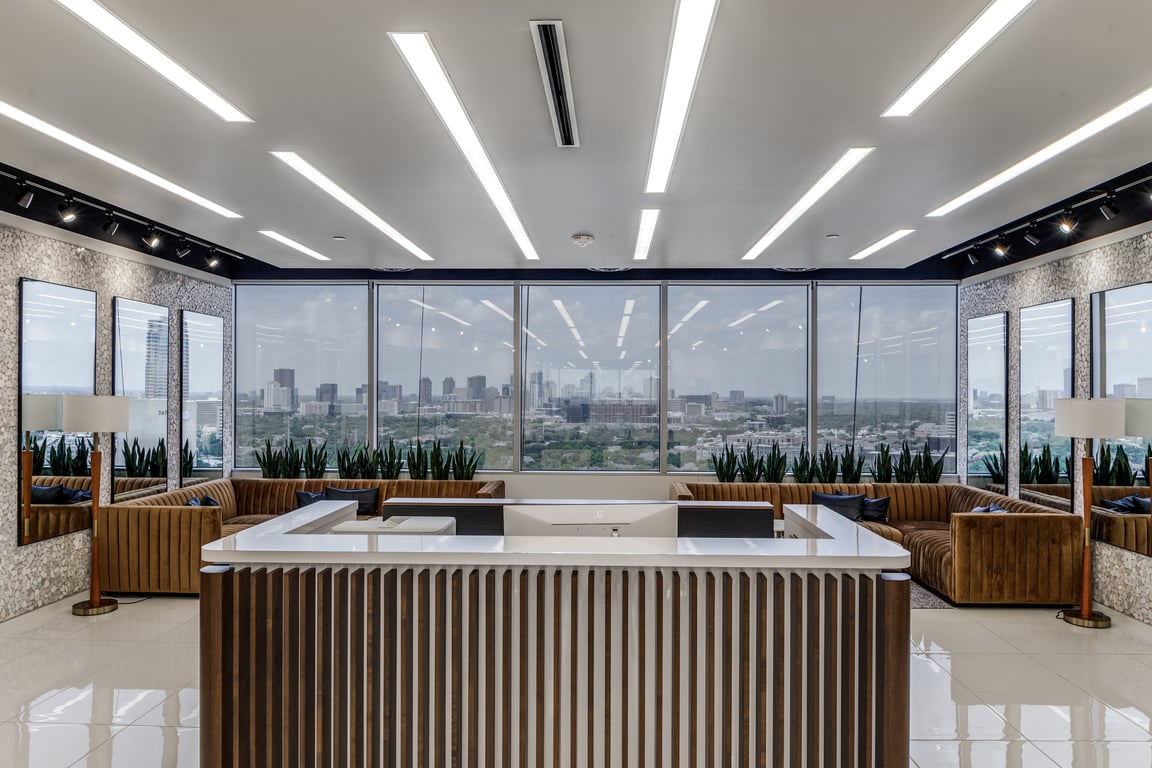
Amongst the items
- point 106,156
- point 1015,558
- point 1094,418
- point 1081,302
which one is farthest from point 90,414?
point 1081,302

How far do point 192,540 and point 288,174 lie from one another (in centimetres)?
318

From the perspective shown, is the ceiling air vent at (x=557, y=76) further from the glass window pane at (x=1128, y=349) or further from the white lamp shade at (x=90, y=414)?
the glass window pane at (x=1128, y=349)

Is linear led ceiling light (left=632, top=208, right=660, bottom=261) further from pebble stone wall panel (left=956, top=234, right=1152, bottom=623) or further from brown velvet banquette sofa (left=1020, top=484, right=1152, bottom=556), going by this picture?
brown velvet banquette sofa (left=1020, top=484, right=1152, bottom=556)

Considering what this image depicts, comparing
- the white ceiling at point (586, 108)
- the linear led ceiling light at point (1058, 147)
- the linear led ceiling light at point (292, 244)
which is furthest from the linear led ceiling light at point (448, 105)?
the linear led ceiling light at point (1058, 147)

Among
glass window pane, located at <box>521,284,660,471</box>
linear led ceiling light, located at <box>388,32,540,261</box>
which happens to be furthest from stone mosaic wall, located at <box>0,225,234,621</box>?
glass window pane, located at <box>521,284,660,471</box>

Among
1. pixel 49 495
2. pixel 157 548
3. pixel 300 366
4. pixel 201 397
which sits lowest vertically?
pixel 157 548

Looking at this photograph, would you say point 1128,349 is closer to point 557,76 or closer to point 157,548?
point 557,76

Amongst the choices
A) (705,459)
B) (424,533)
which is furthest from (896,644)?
(705,459)

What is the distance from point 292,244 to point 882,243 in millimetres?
5379

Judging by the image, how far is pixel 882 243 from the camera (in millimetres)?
6223

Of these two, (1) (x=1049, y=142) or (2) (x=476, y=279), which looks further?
(2) (x=476, y=279)

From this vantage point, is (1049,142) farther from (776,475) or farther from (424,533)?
(776,475)

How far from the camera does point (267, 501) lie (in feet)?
24.6

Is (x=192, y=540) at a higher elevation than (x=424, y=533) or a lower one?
lower
